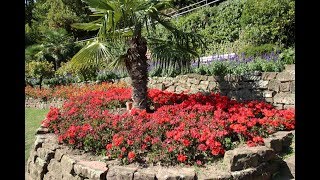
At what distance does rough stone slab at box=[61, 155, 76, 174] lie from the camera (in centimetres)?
416

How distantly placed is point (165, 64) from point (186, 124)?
1560 mm

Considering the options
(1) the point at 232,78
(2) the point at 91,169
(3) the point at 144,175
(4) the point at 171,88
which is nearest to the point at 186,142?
(3) the point at 144,175

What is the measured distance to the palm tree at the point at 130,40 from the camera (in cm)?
559

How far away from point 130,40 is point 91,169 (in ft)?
10.3

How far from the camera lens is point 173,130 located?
4480mm

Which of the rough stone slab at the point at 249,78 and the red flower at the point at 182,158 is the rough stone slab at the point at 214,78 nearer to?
the rough stone slab at the point at 249,78

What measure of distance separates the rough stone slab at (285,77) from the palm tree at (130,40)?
208cm

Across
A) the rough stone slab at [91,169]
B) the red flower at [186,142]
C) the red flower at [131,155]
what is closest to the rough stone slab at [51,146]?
the rough stone slab at [91,169]

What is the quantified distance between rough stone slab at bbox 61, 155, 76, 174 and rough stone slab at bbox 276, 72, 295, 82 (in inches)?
191

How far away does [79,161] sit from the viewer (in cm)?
419

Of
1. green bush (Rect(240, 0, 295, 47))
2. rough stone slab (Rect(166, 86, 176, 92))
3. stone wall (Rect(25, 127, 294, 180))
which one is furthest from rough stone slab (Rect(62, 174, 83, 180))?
green bush (Rect(240, 0, 295, 47))

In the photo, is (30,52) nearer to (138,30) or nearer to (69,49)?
(69,49)

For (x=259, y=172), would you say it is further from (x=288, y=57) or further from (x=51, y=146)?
(x=288, y=57)

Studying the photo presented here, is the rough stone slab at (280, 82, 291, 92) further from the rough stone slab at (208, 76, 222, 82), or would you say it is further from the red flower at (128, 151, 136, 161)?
the red flower at (128, 151, 136, 161)
